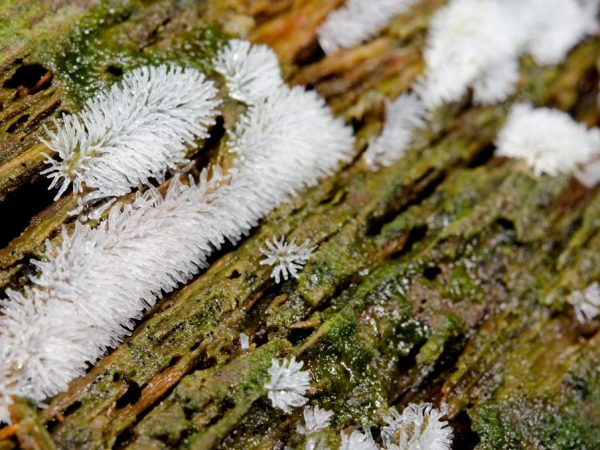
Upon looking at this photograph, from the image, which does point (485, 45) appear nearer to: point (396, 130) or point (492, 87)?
point (492, 87)

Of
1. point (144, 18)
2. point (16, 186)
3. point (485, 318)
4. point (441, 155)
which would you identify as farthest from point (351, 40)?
point (16, 186)

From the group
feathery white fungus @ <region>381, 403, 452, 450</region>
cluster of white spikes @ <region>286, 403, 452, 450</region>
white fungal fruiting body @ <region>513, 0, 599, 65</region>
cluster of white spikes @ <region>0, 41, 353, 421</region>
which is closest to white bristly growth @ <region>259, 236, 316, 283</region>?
cluster of white spikes @ <region>0, 41, 353, 421</region>

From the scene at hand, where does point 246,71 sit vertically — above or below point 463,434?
above

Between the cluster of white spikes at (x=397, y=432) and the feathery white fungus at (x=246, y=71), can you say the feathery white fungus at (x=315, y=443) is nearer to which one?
the cluster of white spikes at (x=397, y=432)

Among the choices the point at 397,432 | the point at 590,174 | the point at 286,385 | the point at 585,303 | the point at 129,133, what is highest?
the point at 129,133

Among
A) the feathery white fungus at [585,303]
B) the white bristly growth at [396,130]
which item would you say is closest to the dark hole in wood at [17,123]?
the white bristly growth at [396,130]

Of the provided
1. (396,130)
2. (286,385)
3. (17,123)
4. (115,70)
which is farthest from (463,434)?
(17,123)
